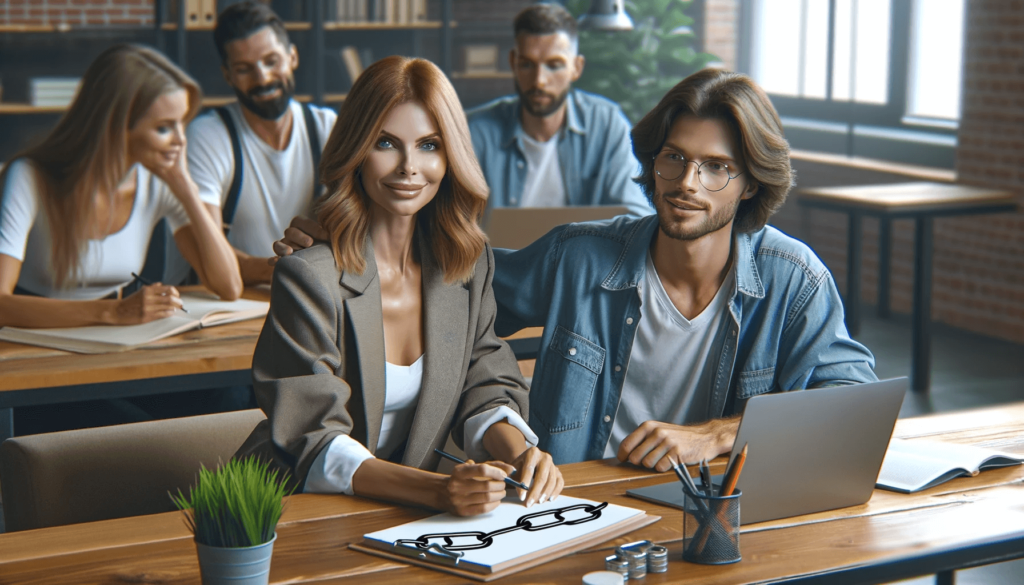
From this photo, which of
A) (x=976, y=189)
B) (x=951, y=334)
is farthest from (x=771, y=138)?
(x=951, y=334)

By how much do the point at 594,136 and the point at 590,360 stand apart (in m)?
1.79

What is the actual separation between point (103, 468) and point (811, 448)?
1075mm

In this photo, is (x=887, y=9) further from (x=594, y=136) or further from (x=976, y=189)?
(x=594, y=136)

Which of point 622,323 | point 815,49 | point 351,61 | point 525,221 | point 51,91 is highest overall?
point 815,49

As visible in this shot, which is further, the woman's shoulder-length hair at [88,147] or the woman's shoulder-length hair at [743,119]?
the woman's shoulder-length hair at [88,147]

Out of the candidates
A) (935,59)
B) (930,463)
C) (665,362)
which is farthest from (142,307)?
(935,59)

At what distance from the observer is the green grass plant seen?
1.14 meters

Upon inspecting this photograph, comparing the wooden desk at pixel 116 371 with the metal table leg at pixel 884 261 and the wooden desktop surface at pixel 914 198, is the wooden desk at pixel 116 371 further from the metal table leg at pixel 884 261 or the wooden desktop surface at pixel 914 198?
the metal table leg at pixel 884 261

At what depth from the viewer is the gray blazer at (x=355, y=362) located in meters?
1.60

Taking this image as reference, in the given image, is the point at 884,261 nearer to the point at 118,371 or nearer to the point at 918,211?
the point at 918,211

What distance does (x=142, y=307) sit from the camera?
2.46 meters

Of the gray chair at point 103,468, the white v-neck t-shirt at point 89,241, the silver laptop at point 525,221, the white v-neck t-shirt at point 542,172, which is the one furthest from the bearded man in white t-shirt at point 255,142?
the gray chair at point 103,468

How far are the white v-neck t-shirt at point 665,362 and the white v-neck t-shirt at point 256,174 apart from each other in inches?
61.8

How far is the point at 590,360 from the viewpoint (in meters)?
1.99
